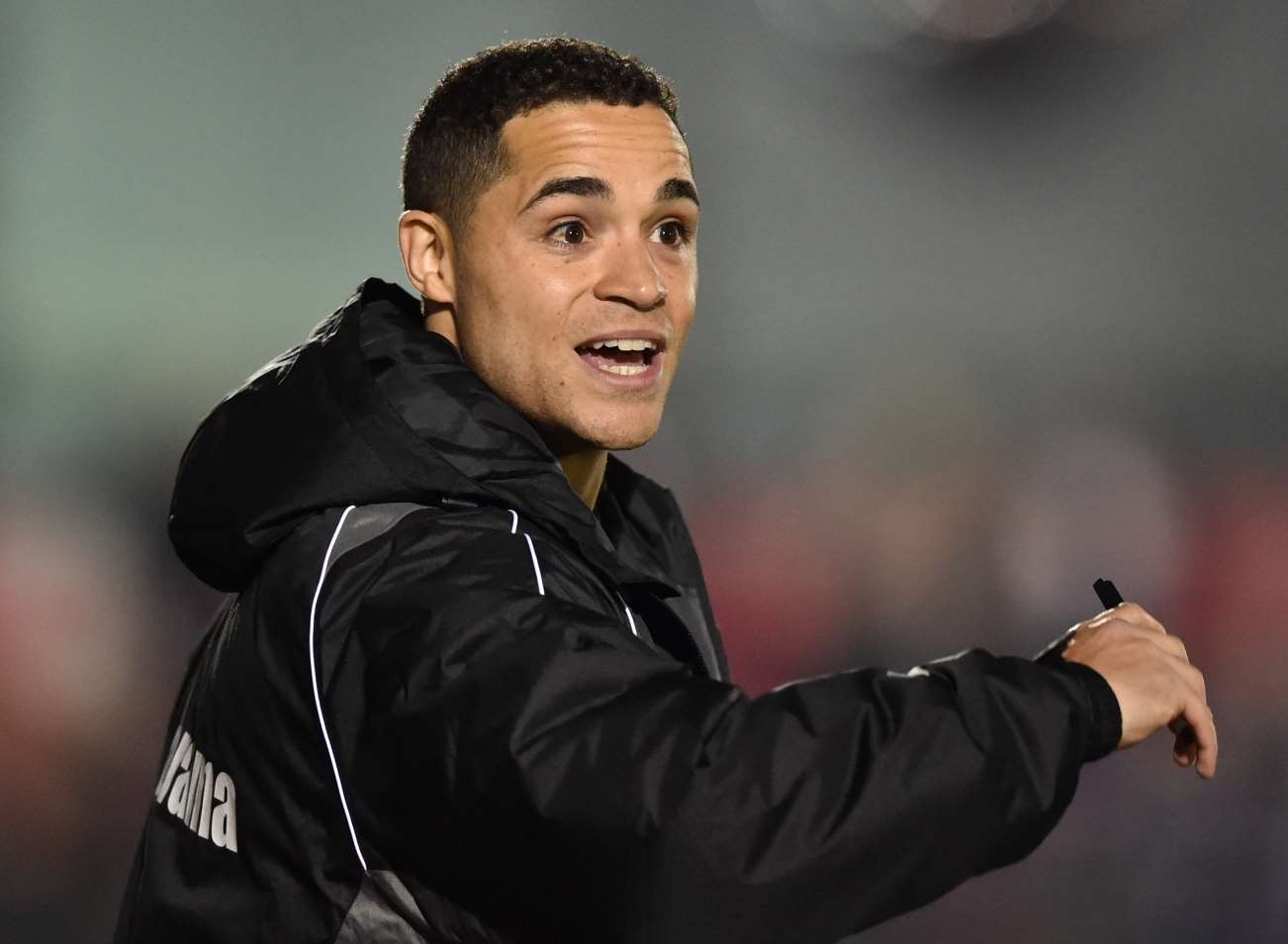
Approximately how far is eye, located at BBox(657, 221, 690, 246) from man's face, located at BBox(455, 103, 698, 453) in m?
0.02

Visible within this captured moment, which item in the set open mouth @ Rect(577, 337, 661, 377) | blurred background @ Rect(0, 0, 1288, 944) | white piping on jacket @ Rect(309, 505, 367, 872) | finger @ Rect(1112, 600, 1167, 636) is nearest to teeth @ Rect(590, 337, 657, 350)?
open mouth @ Rect(577, 337, 661, 377)

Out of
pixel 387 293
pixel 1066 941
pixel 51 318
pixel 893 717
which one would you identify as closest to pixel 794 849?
pixel 893 717

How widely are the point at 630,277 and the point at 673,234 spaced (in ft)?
0.40

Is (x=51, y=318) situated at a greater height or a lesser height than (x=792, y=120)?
lesser

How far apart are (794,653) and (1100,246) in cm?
190

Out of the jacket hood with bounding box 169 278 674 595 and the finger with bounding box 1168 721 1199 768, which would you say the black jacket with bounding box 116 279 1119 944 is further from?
the finger with bounding box 1168 721 1199 768

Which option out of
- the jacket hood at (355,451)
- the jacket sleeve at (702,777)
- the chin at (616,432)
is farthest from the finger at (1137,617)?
the chin at (616,432)

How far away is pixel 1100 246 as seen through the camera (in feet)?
17.0

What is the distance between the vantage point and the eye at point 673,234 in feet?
5.32

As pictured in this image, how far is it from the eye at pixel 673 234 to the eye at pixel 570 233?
102 millimetres

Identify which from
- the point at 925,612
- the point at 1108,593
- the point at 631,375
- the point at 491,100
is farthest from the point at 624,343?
the point at 925,612

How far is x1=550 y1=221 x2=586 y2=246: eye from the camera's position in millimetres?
1550

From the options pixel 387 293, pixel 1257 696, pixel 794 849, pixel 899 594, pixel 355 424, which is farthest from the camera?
pixel 899 594

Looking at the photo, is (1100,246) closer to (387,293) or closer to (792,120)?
(792,120)
